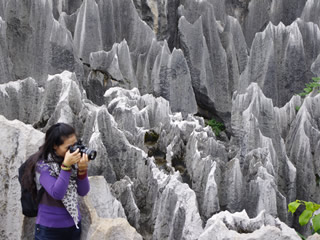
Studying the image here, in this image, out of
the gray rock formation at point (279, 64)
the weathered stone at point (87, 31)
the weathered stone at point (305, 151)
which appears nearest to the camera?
the weathered stone at point (305, 151)

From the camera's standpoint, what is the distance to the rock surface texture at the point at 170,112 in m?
2.47

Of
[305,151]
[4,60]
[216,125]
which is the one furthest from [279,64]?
[4,60]

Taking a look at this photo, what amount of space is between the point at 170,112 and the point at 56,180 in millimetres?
4273

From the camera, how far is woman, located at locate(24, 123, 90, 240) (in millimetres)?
1886

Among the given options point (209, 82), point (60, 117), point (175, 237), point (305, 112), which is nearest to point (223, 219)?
point (175, 237)

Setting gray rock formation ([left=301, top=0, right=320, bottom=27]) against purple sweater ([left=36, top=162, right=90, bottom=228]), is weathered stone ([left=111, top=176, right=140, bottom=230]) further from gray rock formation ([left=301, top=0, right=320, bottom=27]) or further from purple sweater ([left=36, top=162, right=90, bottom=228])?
gray rock formation ([left=301, top=0, right=320, bottom=27])

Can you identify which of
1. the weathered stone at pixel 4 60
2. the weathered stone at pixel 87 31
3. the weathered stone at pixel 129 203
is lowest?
the weathered stone at pixel 129 203

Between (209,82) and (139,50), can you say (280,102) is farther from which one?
(139,50)

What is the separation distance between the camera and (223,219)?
223 centimetres

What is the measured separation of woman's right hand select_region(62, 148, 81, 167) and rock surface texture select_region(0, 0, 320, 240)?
0.43 meters

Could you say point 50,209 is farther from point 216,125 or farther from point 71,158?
point 216,125

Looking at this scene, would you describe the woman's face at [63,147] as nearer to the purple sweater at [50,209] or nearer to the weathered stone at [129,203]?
the purple sweater at [50,209]

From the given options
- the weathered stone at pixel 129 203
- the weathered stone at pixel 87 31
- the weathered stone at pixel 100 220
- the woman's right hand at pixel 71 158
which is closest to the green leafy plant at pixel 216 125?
the weathered stone at pixel 87 31

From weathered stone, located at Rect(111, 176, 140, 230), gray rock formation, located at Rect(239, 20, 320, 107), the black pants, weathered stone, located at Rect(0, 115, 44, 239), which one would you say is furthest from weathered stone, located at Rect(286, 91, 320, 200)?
the black pants
